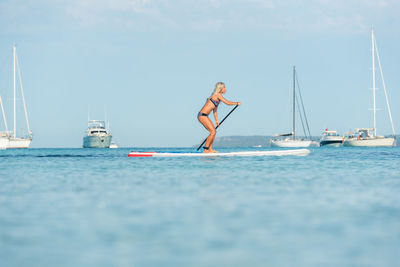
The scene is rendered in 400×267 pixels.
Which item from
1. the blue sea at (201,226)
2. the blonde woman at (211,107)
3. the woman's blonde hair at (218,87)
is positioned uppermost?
the woman's blonde hair at (218,87)

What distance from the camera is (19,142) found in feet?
314

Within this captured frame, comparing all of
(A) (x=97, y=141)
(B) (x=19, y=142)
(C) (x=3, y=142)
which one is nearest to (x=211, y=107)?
(C) (x=3, y=142)

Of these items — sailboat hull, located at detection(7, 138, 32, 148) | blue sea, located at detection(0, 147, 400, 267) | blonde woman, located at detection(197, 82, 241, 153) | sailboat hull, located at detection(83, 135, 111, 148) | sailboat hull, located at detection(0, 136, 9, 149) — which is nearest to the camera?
blue sea, located at detection(0, 147, 400, 267)

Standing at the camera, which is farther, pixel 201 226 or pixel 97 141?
pixel 97 141

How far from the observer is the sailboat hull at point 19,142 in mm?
93938

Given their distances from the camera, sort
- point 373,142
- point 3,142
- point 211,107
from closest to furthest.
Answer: point 211,107
point 3,142
point 373,142

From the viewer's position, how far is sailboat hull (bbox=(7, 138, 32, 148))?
308ft

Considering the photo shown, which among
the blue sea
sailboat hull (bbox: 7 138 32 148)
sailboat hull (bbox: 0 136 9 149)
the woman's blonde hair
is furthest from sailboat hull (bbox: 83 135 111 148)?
the blue sea

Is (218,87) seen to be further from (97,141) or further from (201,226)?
(97,141)

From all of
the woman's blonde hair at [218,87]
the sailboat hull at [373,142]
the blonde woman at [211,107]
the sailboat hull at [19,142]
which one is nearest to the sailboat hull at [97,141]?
the sailboat hull at [19,142]

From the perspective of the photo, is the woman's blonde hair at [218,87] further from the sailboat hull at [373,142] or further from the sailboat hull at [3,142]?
the sailboat hull at [373,142]

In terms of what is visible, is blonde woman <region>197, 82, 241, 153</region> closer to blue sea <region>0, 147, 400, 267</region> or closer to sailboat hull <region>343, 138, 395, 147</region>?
blue sea <region>0, 147, 400, 267</region>

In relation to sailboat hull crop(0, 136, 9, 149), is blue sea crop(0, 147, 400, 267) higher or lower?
lower

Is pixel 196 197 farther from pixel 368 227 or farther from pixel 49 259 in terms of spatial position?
pixel 49 259
